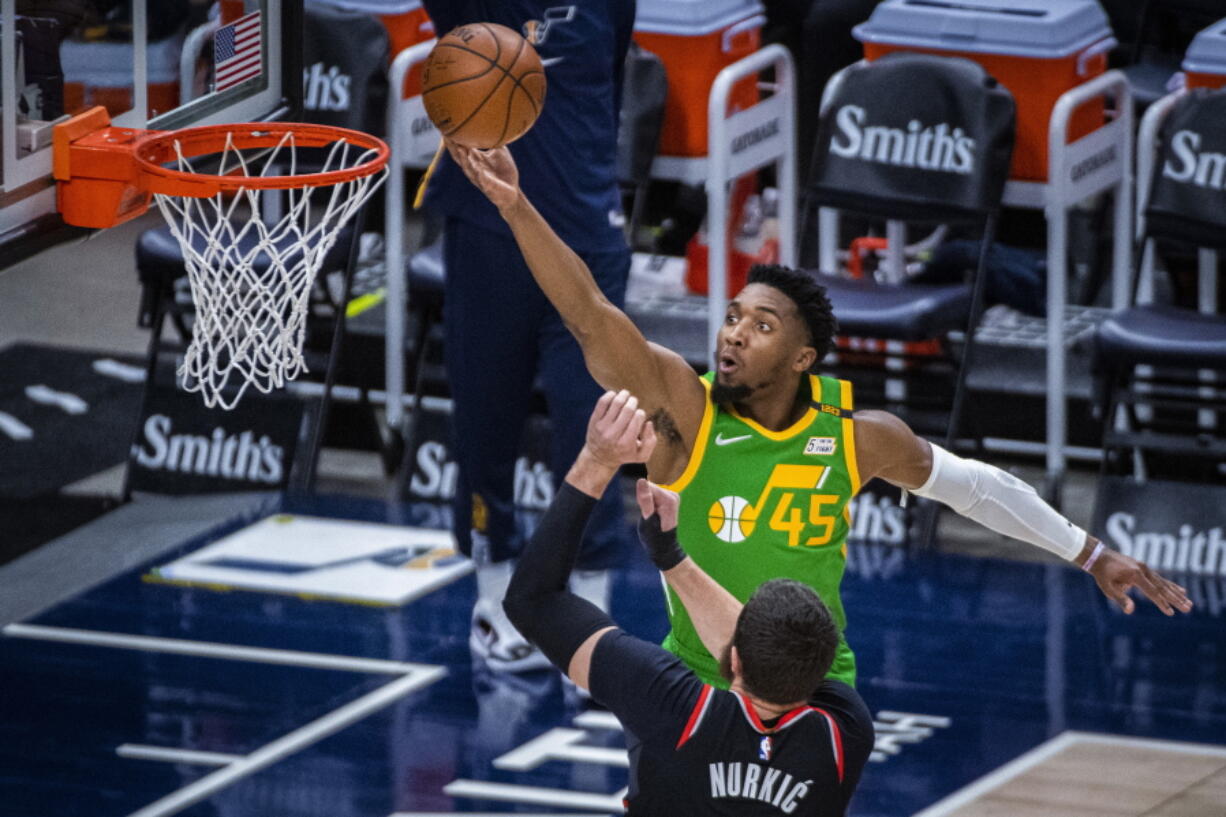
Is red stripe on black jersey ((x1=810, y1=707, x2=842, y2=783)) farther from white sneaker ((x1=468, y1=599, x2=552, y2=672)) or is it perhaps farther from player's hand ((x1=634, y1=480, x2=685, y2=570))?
white sneaker ((x1=468, y1=599, x2=552, y2=672))

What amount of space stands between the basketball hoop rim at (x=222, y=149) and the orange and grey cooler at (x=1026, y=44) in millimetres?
3565

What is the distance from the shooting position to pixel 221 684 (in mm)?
6965

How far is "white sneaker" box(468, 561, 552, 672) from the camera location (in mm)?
7059

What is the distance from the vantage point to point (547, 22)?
6574mm

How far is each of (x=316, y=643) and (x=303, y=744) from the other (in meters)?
0.83

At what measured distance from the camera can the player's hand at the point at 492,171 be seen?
15.9 ft

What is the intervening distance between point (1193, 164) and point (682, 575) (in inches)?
178

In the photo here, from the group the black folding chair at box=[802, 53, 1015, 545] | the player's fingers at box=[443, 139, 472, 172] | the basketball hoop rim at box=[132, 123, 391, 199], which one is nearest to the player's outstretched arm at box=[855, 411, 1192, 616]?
the player's fingers at box=[443, 139, 472, 172]

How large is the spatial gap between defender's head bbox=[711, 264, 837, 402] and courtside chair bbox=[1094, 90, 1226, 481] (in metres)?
3.12

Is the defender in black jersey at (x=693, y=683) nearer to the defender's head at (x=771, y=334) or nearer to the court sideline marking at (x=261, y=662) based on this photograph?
the defender's head at (x=771, y=334)

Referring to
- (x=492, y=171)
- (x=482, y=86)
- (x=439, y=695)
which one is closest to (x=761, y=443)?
(x=492, y=171)

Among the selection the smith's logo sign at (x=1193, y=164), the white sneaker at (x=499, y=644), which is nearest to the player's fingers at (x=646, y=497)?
the white sneaker at (x=499, y=644)

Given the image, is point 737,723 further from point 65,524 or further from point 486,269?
point 65,524

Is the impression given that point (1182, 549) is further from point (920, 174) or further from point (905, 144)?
point (905, 144)
